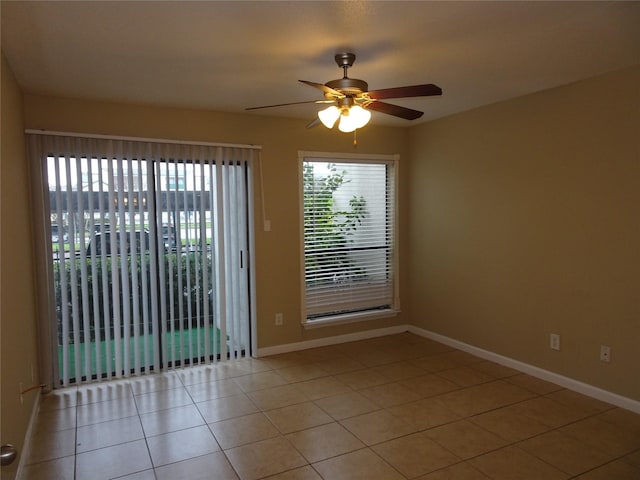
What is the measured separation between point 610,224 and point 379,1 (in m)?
2.36

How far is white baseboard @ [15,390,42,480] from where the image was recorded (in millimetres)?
2495

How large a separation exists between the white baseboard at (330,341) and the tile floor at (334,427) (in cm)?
35

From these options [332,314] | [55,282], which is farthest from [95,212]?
[332,314]

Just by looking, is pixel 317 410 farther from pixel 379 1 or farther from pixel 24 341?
pixel 379 1

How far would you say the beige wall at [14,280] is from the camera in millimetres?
2311

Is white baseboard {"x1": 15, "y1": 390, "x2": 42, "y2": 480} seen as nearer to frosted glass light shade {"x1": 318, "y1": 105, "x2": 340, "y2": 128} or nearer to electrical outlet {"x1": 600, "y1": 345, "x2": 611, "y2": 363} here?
frosted glass light shade {"x1": 318, "y1": 105, "x2": 340, "y2": 128}

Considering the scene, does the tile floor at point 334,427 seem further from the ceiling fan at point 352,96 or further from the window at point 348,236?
the ceiling fan at point 352,96

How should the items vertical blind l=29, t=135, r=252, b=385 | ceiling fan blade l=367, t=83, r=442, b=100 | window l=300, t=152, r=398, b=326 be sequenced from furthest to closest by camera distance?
window l=300, t=152, r=398, b=326 < vertical blind l=29, t=135, r=252, b=385 < ceiling fan blade l=367, t=83, r=442, b=100

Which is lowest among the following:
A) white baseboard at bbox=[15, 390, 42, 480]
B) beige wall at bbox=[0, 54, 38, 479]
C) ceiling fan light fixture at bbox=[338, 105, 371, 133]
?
white baseboard at bbox=[15, 390, 42, 480]

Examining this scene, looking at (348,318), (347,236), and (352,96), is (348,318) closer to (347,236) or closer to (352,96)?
(347,236)

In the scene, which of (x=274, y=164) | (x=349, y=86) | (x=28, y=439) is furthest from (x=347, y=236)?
(x=28, y=439)

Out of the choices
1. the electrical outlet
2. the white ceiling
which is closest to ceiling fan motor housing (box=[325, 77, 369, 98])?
the white ceiling

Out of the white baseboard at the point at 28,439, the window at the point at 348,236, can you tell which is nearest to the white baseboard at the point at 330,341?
the window at the point at 348,236

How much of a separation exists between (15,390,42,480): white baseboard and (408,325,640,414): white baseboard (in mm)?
3700
